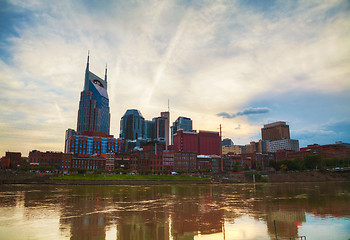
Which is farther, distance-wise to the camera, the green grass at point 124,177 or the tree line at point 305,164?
the tree line at point 305,164

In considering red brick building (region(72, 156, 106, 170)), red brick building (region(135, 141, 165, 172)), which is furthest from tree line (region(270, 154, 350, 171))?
red brick building (region(72, 156, 106, 170))

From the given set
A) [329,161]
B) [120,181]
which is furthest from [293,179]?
[120,181]

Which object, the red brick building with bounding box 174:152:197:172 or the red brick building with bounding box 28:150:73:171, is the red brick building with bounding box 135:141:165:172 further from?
the red brick building with bounding box 28:150:73:171

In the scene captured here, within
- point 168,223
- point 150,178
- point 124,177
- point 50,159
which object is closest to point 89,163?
point 50,159

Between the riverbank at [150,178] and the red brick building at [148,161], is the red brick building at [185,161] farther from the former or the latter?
the riverbank at [150,178]

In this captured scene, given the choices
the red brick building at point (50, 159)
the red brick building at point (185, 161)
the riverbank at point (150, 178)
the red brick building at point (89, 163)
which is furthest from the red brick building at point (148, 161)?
the red brick building at point (50, 159)

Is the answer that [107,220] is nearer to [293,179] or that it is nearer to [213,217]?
[213,217]

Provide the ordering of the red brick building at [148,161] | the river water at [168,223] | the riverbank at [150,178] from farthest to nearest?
1. the red brick building at [148,161]
2. the riverbank at [150,178]
3. the river water at [168,223]

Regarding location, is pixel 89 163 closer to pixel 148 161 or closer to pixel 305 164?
pixel 148 161

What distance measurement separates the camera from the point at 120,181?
374 ft

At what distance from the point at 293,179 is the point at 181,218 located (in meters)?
135

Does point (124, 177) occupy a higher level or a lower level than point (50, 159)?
lower

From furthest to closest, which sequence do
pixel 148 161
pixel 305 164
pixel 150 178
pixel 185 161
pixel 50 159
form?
pixel 185 161
pixel 305 164
pixel 148 161
pixel 50 159
pixel 150 178

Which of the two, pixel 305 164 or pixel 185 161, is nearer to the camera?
pixel 305 164
